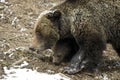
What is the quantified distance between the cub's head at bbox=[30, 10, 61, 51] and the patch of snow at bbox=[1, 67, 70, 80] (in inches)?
22.0

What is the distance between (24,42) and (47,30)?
1605 millimetres

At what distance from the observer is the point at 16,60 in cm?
786

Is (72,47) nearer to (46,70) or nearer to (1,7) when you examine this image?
(46,70)

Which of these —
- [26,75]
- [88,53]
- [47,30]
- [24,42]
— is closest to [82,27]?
[88,53]

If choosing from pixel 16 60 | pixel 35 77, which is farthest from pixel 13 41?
Answer: pixel 35 77

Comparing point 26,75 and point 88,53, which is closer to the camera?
point 26,75

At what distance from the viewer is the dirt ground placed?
7699mm

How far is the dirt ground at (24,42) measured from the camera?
770 cm

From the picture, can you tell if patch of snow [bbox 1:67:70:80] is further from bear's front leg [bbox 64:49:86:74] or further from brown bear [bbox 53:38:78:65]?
brown bear [bbox 53:38:78:65]

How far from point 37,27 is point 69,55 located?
1.00 metres

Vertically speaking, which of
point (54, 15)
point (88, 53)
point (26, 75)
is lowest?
point (26, 75)

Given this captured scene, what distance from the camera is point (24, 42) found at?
9.09 meters

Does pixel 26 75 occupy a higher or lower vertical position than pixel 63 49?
lower

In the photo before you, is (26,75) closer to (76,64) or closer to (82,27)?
(76,64)
